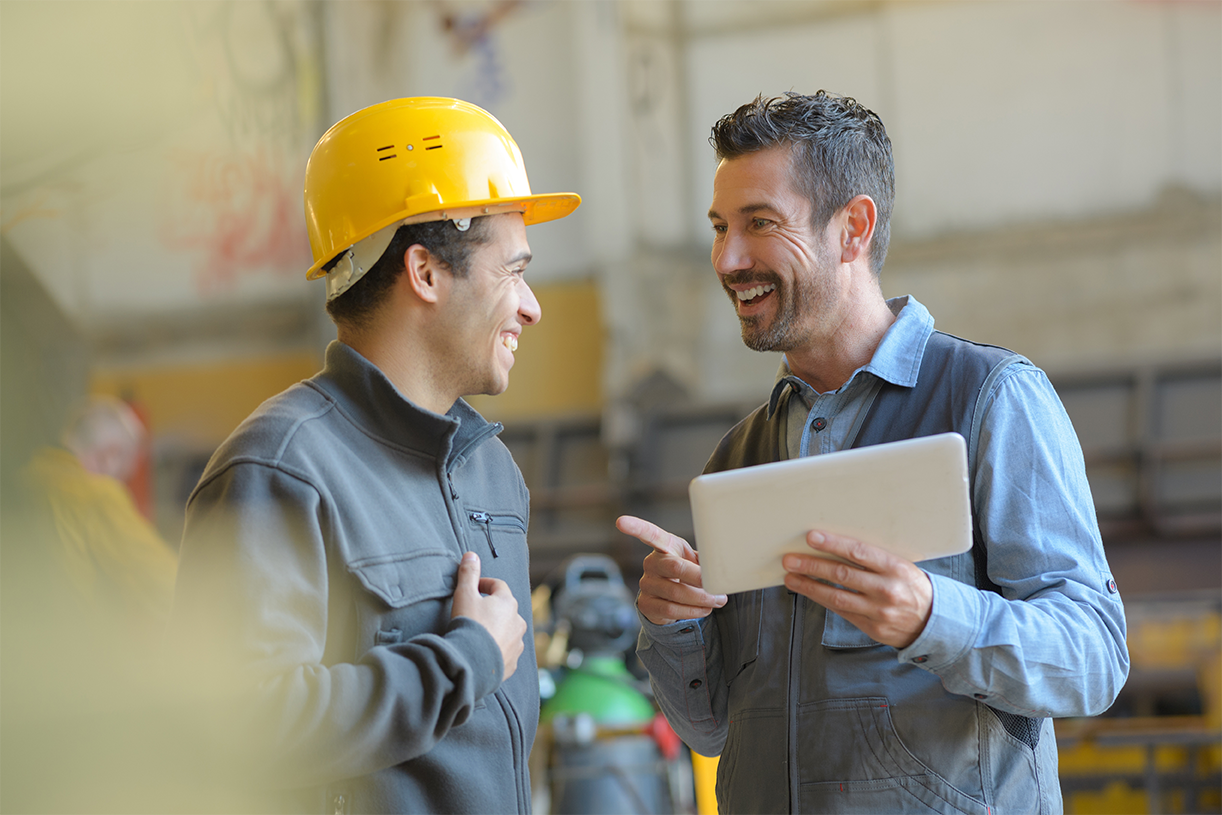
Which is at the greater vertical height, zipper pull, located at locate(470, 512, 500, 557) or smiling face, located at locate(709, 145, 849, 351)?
smiling face, located at locate(709, 145, 849, 351)

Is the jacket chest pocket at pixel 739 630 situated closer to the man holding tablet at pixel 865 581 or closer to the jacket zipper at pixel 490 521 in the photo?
the man holding tablet at pixel 865 581

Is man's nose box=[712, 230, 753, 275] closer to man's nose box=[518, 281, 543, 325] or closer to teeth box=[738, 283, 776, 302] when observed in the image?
teeth box=[738, 283, 776, 302]

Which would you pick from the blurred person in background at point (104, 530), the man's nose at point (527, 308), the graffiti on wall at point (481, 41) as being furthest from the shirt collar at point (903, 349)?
the graffiti on wall at point (481, 41)

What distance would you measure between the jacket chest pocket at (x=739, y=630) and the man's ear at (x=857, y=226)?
67cm

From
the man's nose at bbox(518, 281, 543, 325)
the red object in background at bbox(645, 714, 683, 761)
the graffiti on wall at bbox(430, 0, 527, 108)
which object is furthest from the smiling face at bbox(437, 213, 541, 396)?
the graffiti on wall at bbox(430, 0, 527, 108)

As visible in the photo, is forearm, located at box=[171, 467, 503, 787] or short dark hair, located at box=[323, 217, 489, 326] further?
short dark hair, located at box=[323, 217, 489, 326]

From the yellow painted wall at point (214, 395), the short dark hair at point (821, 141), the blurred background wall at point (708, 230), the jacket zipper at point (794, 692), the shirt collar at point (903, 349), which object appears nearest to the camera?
the jacket zipper at point (794, 692)

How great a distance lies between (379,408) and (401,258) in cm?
24

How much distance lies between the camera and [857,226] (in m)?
1.95

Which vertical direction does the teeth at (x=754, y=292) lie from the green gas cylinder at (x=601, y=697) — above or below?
above

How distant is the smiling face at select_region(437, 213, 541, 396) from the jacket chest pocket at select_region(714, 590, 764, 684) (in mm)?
620

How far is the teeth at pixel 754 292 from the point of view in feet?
6.36

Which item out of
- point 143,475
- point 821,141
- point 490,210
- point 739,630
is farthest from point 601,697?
point 143,475

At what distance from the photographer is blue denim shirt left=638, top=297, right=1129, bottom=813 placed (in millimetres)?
1466
